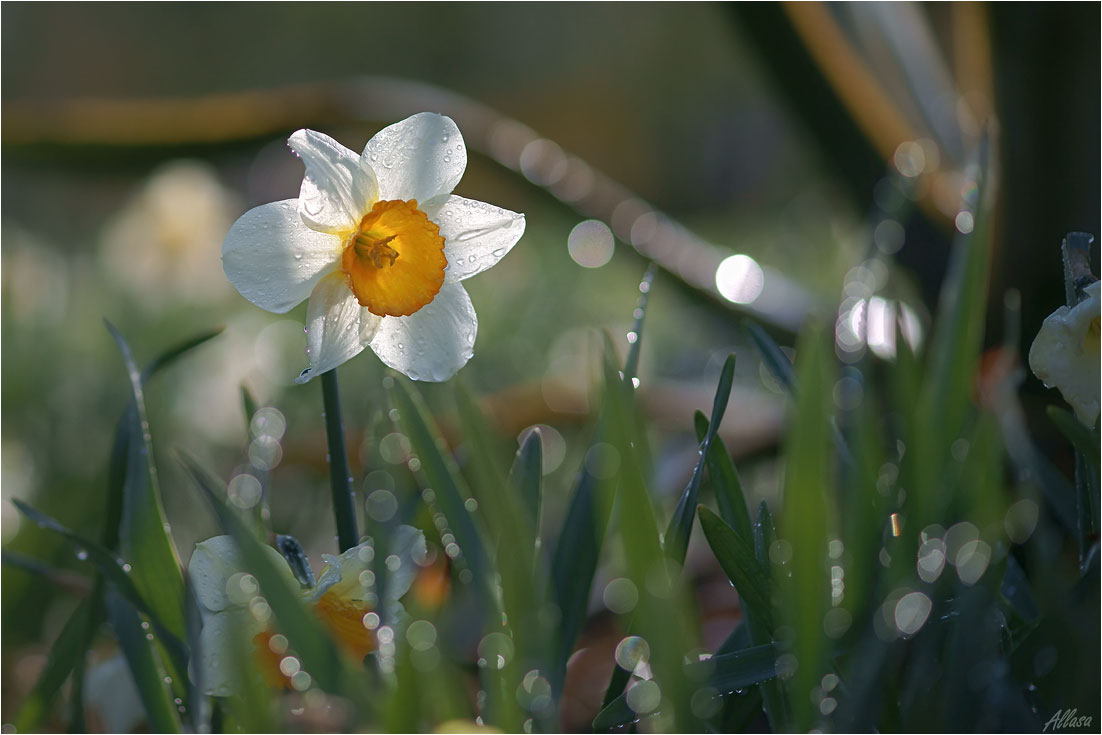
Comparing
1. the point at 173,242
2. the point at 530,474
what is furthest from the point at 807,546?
the point at 173,242

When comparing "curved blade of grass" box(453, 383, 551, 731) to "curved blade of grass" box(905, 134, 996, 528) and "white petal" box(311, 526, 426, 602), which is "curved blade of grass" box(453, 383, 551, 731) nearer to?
"white petal" box(311, 526, 426, 602)

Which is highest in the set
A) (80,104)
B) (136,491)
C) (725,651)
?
(80,104)

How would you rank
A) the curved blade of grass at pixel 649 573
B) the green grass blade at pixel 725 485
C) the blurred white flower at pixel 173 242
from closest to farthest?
the curved blade of grass at pixel 649 573
the green grass blade at pixel 725 485
the blurred white flower at pixel 173 242

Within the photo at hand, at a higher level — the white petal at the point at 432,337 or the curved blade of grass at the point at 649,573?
the white petal at the point at 432,337

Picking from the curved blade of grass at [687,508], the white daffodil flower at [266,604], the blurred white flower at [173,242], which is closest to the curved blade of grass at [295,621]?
the white daffodil flower at [266,604]

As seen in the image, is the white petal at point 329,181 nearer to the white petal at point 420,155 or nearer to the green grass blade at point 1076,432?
the white petal at point 420,155

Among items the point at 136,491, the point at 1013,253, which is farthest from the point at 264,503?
the point at 1013,253

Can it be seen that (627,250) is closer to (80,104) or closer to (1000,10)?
(1000,10)
